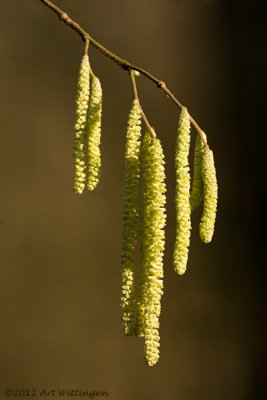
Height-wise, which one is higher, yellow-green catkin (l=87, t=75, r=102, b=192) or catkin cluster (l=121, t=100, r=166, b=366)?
yellow-green catkin (l=87, t=75, r=102, b=192)

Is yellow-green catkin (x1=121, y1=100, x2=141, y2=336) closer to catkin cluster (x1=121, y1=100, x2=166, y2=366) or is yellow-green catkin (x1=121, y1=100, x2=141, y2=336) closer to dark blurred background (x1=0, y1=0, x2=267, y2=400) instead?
catkin cluster (x1=121, y1=100, x2=166, y2=366)

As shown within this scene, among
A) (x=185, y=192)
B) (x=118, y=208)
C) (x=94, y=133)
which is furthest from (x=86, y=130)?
(x=118, y=208)

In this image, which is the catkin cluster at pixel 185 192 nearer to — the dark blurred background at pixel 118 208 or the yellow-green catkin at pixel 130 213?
the yellow-green catkin at pixel 130 213

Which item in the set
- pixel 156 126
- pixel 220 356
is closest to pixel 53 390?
pixel 220 356

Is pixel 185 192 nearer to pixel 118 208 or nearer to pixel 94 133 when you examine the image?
pixel 94 133

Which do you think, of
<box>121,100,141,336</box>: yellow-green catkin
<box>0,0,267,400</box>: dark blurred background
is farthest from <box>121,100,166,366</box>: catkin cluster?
<box>0,0,267,400</box>: dark blurred background

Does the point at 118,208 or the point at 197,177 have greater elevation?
the point at 118,208
